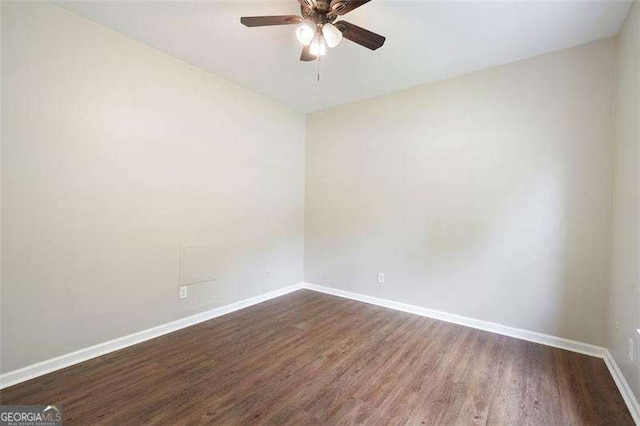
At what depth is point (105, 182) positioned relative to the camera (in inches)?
94.9

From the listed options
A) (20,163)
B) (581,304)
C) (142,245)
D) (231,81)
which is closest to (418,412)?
(581,304)

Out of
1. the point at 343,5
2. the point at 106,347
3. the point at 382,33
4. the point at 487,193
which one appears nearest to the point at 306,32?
the point at 343,5

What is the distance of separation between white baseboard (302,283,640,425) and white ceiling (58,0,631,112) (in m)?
2.62

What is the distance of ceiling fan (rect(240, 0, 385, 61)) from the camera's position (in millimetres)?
1773

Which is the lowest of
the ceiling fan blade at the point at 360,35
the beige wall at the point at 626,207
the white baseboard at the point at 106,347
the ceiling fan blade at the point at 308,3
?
the white baseboard at the point at 106,347

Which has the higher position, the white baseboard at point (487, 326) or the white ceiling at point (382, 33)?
the white ceiling at point (382, 33)

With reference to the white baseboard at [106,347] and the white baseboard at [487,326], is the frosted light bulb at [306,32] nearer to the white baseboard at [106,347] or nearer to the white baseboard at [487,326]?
the white baseboard at [106,347]

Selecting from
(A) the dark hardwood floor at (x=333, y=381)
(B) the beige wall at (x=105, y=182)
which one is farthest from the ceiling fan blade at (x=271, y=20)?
(A) the dark hardwood floor at (x=333, y=381)

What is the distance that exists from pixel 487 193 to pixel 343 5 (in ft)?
7.45

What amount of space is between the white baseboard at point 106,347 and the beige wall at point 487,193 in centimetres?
160

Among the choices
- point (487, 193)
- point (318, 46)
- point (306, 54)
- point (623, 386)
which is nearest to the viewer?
point (623, 386)

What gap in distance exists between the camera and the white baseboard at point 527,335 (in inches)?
75.2

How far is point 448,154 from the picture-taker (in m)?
3.23

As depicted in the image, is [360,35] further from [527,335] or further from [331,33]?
[527,335]
